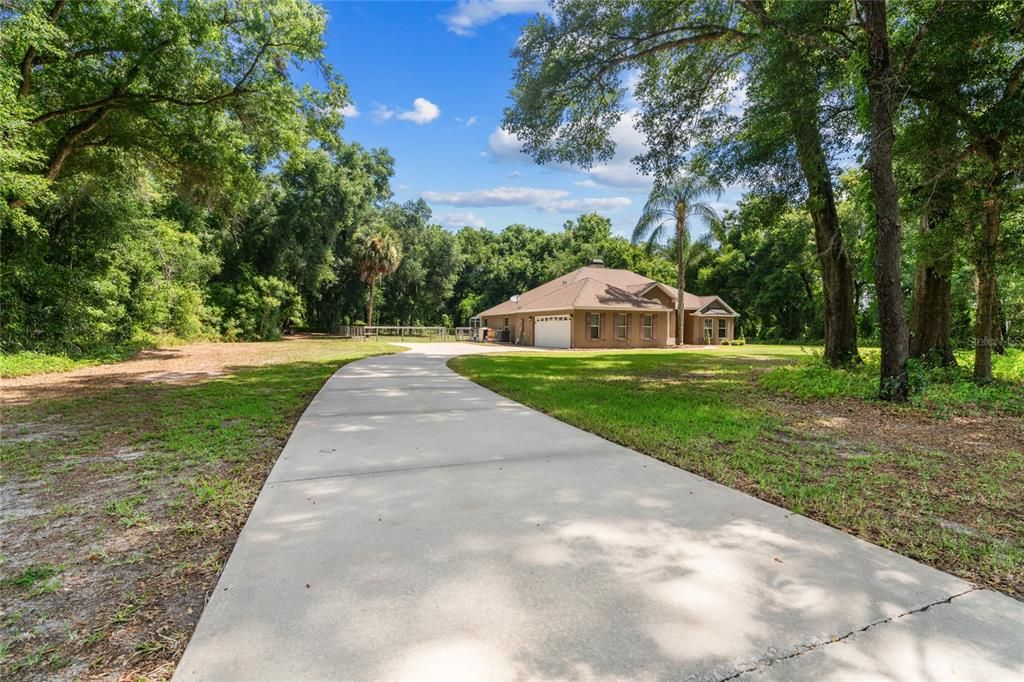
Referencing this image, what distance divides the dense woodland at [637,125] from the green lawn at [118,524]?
576 cm

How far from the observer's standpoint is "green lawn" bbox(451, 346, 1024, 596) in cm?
304

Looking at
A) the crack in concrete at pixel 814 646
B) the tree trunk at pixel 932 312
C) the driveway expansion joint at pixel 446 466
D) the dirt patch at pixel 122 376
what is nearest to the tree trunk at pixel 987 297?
the tree trunk at pixel 932 312

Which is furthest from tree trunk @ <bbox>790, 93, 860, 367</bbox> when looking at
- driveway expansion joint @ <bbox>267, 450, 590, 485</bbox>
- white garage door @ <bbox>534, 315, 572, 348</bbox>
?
white garage door @ <bbox>534, 315, 572, 348</bbox>

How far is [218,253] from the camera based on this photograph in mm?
29094

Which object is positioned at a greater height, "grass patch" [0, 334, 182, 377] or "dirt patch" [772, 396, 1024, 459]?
"grass patch" [0, 334, 182, 377]

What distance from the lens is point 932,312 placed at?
10.1 metres

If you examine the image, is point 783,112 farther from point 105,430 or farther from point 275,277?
point 275,277

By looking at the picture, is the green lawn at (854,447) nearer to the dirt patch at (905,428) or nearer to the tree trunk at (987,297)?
the dirt patch at (905,428)

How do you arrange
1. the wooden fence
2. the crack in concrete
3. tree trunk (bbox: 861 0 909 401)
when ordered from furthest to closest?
the wooden fence, tree trunk (bbox: 861 0 909 401), the crack in concrete

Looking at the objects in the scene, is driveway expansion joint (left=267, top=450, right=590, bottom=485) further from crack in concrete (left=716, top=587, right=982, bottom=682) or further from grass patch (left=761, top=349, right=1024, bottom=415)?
grass patch (left=761, top=349, right=1024, bottom=415)

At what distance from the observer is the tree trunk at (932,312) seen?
9824 millimetres

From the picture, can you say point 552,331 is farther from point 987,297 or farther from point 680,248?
point 987,297

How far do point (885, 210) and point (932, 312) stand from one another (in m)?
4.13

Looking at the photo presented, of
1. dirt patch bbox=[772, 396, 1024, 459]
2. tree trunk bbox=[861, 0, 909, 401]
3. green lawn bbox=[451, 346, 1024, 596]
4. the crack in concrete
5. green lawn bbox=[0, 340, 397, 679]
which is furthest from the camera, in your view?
tree trunk bbox=[861, 0, 909, 401]
